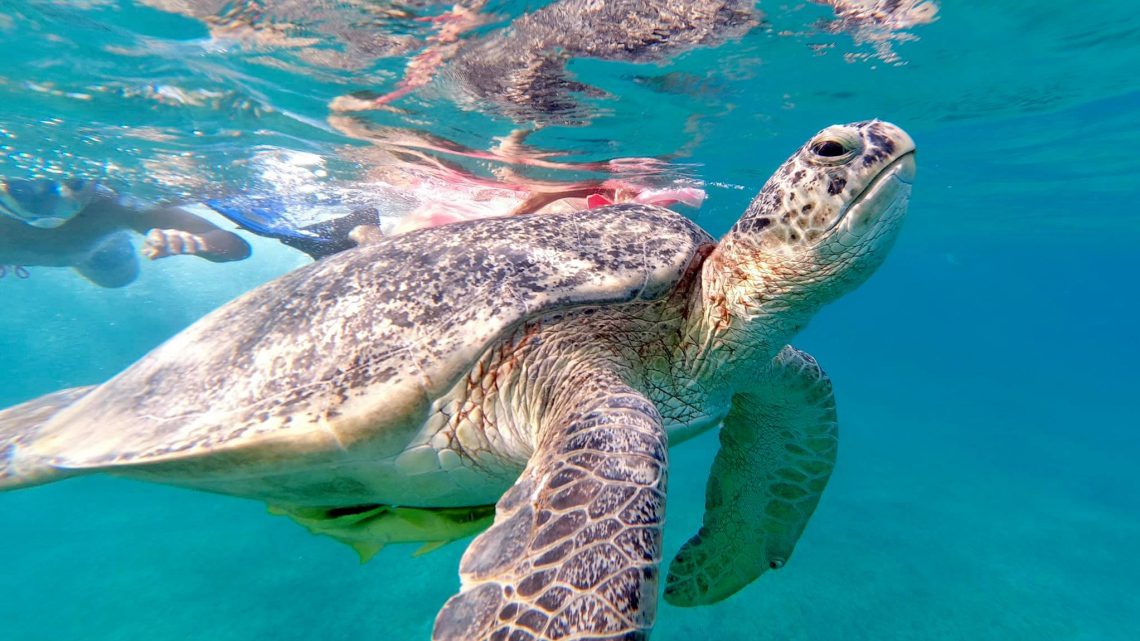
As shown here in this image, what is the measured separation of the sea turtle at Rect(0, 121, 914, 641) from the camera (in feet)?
6.39

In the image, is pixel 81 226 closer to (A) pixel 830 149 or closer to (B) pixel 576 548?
(B) pixel 576 548

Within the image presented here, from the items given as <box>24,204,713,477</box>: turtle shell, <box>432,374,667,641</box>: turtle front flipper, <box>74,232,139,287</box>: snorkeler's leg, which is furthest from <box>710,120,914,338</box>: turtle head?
<box>74,232,139,287</box>: snorkeler's leg

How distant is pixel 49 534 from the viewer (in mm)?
14711

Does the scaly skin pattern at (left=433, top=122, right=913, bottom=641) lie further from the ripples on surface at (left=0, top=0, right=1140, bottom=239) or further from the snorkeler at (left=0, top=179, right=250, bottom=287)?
the snorkeler at (left=0, top=179, right=250, bottom=287)

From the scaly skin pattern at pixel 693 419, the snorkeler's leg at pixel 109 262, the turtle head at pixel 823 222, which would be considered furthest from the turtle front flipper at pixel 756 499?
the snorkeler's leg at pixel 109 262

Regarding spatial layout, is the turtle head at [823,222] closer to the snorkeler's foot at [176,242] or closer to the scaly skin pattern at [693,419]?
the scaly skin pattern at [693,419]

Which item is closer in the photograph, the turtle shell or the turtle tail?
the turtle shell

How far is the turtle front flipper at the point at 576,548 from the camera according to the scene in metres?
1.50

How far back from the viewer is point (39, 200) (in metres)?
10.4

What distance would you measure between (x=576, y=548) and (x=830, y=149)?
1.92 metres

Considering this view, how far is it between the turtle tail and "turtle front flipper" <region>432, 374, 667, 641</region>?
2.56 metres

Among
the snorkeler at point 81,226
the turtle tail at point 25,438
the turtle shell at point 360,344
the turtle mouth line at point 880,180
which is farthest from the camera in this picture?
the snorkeler at point 81,226

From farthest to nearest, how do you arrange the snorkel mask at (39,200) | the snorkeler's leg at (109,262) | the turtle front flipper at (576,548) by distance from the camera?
1. the snorkeler's leg at (109,262)
2. the snorkel mask at (39,200)
3. the turtle front flipper at (576,548)

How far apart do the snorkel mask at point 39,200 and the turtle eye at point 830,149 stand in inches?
540
